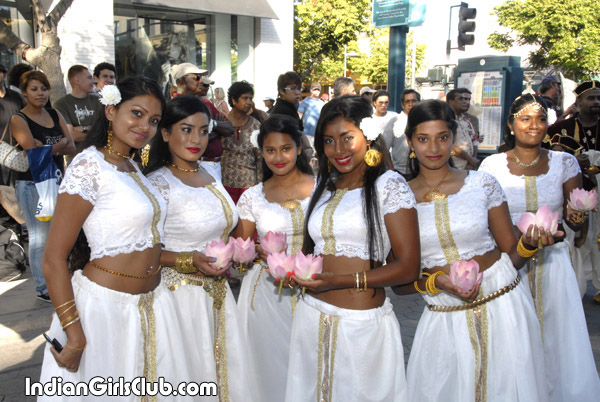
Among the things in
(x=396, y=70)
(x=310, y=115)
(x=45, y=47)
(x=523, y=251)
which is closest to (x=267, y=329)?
(x=523, y=251)

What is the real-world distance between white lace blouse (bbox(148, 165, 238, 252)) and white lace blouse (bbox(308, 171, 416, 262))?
72 cm

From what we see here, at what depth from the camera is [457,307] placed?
2.89 metres

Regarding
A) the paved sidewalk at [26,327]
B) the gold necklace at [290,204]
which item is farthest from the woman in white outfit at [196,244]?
the paved sidewalk at [26,327]

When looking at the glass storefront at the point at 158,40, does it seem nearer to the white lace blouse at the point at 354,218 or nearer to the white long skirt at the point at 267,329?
the white long skirt at the point at 267,329

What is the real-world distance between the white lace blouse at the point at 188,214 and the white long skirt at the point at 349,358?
82 cm

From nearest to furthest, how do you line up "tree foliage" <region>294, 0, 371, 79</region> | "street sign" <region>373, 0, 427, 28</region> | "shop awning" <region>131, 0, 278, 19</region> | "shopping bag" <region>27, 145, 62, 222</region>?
1. "shopping bag" <region>27, 145, 62, 222</region>
2. "street sign" <region>373, 0, 427, 28</region>
3. "shop awning" <region>131, 0, 278, 19</region>
4. "tree foliage" <region>294, 0, 371, 79</region>

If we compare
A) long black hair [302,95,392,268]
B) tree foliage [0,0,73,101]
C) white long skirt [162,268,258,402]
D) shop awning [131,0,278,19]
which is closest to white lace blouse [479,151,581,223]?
long black hair [302,95,392,268]

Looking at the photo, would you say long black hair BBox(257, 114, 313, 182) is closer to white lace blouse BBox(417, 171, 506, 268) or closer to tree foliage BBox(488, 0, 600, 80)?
white lace blouse BBox(417, 171, 506, 268)

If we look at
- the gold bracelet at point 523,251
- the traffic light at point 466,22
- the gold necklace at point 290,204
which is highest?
the traffic light at point 466,22

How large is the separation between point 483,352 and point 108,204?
6.64ft

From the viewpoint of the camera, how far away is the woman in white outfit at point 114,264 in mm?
2525

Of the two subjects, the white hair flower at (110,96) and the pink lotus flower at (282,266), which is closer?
the pink lotus flower at (282,266)

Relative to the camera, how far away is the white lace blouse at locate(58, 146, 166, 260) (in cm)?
259

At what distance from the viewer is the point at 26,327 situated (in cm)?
516
